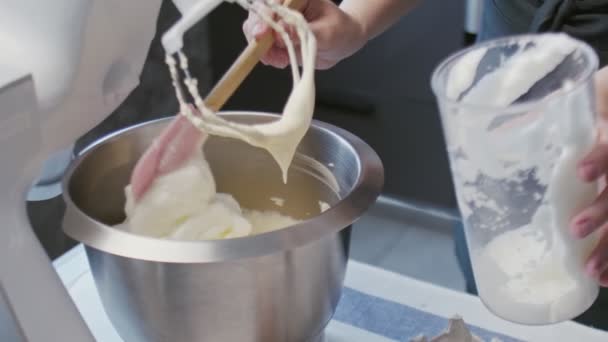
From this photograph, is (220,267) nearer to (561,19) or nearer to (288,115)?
(288,115)

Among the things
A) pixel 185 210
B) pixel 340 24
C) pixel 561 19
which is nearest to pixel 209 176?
pixel 185 210

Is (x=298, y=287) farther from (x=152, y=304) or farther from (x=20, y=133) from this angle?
(x=20, y=133)

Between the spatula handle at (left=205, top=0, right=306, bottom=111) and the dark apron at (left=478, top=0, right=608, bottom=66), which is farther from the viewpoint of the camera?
the dark apron at (left=478, top=0, right=608, bottom=66)

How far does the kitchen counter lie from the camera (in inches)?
26.3

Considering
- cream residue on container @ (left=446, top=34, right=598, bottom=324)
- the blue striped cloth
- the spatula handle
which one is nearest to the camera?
cream residue on container @ (left=446, top=34, right=598, bottom=324)

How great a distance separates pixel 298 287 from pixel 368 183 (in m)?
0.09

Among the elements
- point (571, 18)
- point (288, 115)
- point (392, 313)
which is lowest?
point (392, 313)

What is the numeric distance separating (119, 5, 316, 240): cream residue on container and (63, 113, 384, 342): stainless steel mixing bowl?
0.05 metres

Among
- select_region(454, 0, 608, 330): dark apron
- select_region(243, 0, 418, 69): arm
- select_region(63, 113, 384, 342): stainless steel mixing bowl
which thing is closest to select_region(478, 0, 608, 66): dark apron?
select_region(454, 0, 608, 330): dark apron

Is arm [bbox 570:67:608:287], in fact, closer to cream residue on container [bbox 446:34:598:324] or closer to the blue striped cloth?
cream residue on container [bbox 446:34:598:324]

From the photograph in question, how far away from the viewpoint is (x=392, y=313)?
705 mm

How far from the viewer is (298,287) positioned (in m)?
0.54

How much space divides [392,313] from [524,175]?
28cm

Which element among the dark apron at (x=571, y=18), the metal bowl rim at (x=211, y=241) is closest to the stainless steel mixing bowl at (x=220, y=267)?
the metal bowl rim at (x=211, y=241)
